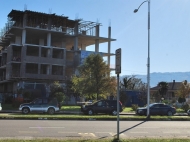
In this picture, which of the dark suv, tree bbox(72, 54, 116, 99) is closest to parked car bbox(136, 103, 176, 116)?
the dark suv

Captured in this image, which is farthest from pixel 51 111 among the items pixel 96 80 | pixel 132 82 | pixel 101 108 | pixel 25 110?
pixel 132 82

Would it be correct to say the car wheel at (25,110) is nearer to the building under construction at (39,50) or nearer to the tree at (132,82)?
the building under construction at (39,50)

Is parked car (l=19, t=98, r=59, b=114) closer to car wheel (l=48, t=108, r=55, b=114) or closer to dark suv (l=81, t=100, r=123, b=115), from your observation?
car wheel (l=48, t=108, r=55, b=114)

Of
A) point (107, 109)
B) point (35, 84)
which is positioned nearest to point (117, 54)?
point (107, 109)

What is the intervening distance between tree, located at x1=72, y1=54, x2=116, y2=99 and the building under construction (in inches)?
558

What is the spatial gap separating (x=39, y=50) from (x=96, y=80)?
22.9m

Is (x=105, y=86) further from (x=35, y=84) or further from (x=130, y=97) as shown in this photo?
(x=35, y=84)

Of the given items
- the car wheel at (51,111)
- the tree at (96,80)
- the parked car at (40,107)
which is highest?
the tree at (96,80)

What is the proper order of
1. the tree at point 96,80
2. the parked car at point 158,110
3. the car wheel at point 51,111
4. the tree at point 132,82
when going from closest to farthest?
the car wheel at point 51,111
the parked car at point 158,110
the tree at point 96,80
the tree at point 132,82

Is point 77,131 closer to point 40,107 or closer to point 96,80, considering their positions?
point 40,107

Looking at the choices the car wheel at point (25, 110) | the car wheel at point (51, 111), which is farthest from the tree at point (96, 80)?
the car wheel at point (25, 110)

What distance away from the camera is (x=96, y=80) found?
41312mm

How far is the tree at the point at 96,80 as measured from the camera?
135ft

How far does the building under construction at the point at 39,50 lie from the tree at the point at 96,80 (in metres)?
14.2
